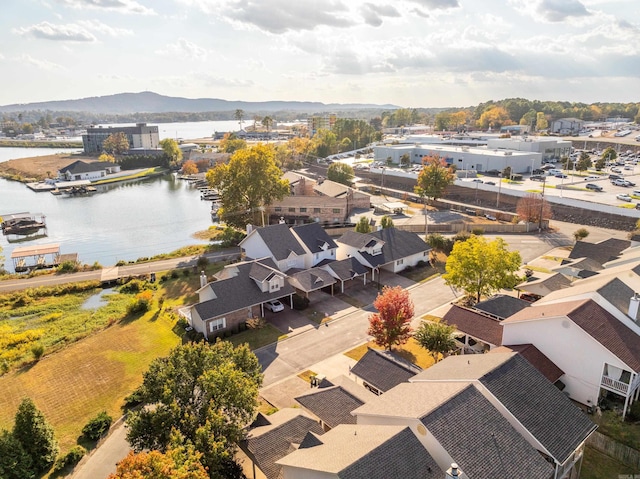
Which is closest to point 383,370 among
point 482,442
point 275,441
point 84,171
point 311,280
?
point 275,441

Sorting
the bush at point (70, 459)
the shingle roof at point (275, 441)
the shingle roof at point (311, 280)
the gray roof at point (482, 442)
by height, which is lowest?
the bush at point (70, 459)

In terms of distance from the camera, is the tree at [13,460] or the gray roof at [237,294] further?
the gray roof at [237,294]

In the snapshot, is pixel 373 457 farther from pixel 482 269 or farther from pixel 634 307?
pixel 482 269

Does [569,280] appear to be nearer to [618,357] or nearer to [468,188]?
[618,357]

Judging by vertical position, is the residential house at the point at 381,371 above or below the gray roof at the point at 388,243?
below

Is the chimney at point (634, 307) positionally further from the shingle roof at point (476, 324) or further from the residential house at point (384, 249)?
the residential house at point (384, 249)

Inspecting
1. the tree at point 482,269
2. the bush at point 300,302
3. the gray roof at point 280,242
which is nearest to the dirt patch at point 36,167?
the gray roof at point 280,242

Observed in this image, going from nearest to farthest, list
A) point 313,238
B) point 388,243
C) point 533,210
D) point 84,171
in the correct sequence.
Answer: point 313,238
point 388,243
point 533,210
point 84,171
